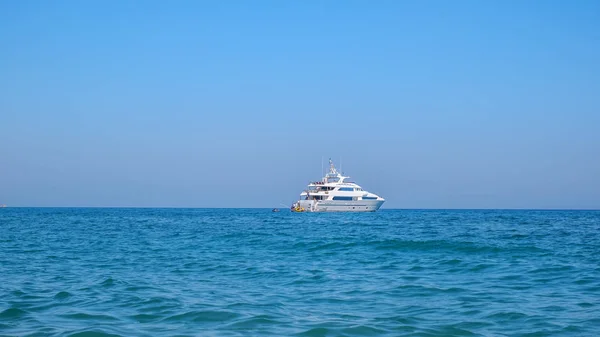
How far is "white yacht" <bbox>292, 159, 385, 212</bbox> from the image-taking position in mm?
86312

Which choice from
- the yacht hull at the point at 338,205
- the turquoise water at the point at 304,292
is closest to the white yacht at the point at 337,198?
the yacht hull at the point at 338,205

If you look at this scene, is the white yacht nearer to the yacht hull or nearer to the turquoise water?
the yacht hull

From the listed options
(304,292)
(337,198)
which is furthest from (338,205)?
(304,292)

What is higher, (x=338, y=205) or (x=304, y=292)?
(x=338, y=205)

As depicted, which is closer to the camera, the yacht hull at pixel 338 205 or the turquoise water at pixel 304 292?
the turquoise water at pixel 304 292

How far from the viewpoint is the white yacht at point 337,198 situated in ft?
283

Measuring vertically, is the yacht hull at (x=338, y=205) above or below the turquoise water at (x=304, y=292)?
above

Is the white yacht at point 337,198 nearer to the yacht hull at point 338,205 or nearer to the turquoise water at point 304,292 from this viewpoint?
the yacht hull at point 338,205

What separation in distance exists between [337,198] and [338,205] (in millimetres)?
1156

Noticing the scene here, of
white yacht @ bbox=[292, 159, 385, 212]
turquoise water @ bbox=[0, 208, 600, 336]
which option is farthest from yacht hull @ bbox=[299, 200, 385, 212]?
turquoise water @ bbox=[0, 208, 600, 336]

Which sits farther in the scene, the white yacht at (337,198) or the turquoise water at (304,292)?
the white yacht at (337,198)

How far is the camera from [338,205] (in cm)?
8656

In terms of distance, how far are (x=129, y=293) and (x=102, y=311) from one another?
1784mm

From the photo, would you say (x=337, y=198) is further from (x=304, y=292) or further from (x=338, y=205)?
(x=304, y=292)
